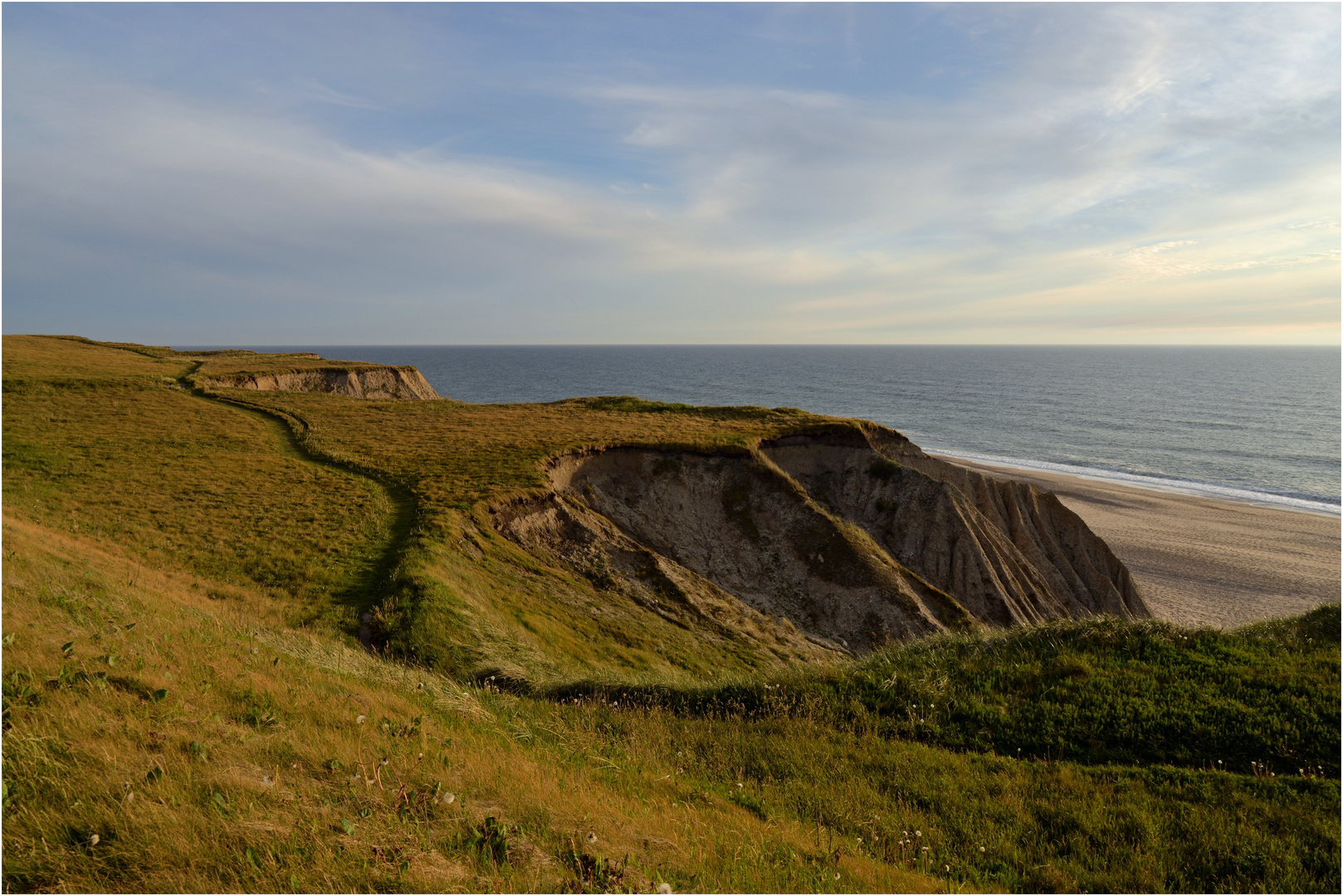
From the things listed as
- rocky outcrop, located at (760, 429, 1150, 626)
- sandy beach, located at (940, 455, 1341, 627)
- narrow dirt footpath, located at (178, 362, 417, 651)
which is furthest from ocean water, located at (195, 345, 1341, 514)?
narrow dirt footpath, located at (178, 362, 417, 651)

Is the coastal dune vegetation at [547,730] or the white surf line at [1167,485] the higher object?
the coastal dune vegetation at [547,730]

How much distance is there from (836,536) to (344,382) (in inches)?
2316

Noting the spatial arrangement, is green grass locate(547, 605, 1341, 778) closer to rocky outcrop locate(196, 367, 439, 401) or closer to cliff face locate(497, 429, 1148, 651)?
cliff face locate(497, 429, 1148, 651)

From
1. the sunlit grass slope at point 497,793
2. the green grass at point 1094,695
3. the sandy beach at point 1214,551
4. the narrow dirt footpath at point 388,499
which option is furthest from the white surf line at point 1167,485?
the narrow dirt footpath at point 388,499

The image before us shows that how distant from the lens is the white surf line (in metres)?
64.2

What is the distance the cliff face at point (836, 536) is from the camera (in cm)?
2706

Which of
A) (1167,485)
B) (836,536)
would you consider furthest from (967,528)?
(1167,485)

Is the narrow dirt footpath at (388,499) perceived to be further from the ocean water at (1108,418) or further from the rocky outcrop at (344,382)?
the ocean water at (1108,418)

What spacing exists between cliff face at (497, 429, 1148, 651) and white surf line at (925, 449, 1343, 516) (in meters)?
43.2

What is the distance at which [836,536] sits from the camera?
30.8 meters

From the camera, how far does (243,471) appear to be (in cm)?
2755

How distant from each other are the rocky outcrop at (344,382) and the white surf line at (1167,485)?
74455 millimetres

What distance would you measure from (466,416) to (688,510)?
22107mm

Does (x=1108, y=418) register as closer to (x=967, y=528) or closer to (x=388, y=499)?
(x=967, y=528)
